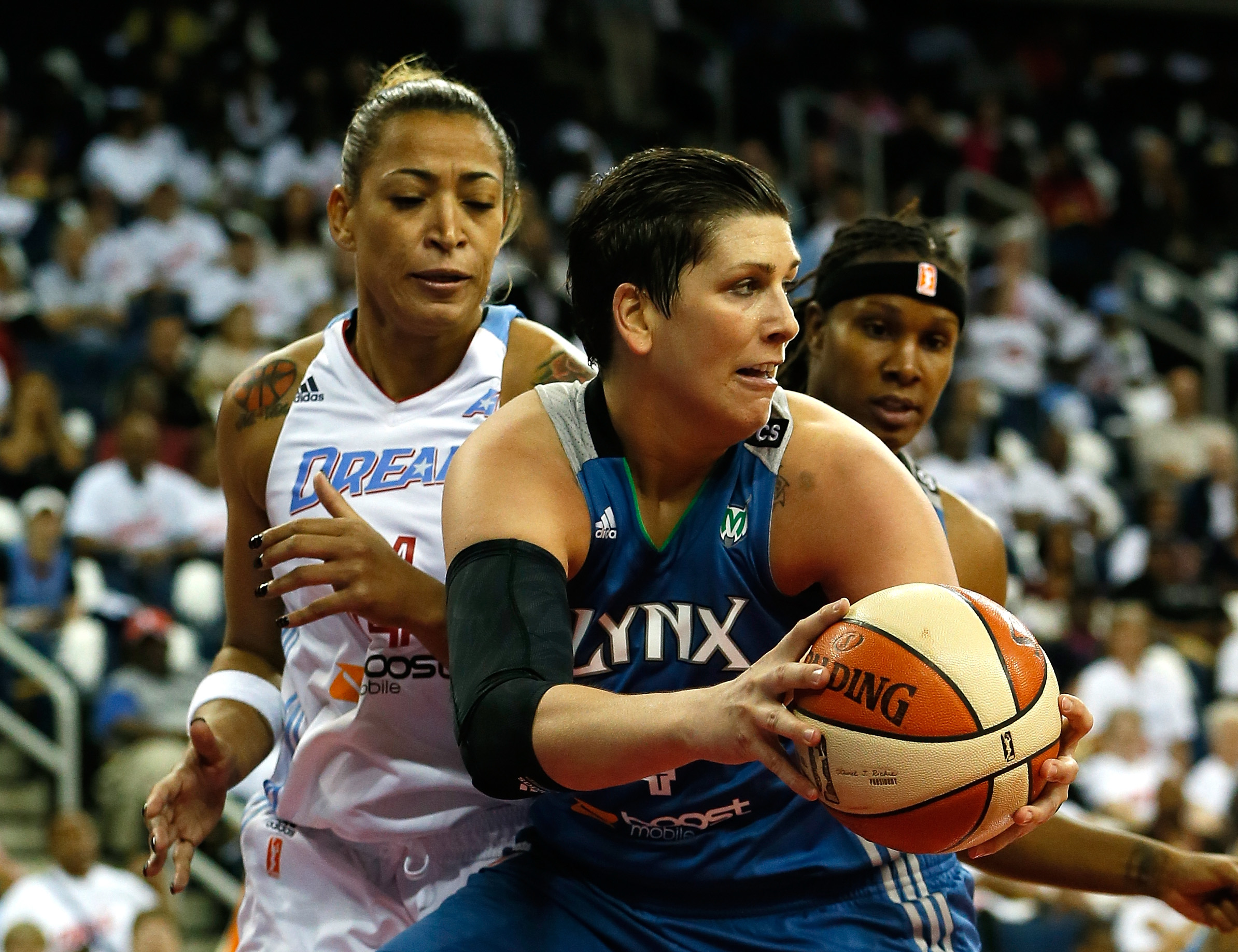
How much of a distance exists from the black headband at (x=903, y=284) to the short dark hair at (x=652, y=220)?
2.90 ft

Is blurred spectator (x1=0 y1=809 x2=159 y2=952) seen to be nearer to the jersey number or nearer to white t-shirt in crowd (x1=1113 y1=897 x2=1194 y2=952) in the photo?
the jersey number

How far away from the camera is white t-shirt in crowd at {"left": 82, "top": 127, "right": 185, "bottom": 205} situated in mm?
11539

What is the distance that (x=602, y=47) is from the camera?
1511 cm

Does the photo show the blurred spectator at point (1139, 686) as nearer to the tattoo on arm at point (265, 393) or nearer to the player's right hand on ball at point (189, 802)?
the tattoo on arm at point (265, 393)

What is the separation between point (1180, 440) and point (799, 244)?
11.6 ft

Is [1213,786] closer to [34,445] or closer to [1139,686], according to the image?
[1139,686]

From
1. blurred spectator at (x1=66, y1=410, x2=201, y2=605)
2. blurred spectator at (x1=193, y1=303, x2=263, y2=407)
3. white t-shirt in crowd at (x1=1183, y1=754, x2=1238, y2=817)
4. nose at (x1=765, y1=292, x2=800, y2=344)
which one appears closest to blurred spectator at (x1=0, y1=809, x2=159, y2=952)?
blurred spectator at (x1=66, y1=410, x2=201, y2=605)

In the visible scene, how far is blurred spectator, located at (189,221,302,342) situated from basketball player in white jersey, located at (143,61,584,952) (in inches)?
293

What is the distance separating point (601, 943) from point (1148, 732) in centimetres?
784

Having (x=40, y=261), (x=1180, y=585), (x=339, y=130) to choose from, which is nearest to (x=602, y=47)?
(x=339, y=130)

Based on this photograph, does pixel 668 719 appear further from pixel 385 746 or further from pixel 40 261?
pixel 40 261

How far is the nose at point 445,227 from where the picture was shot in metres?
3.23

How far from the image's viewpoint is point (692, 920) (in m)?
2.68

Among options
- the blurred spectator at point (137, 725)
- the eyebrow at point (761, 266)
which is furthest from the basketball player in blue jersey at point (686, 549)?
the blurred spectator at point (137, 725)
